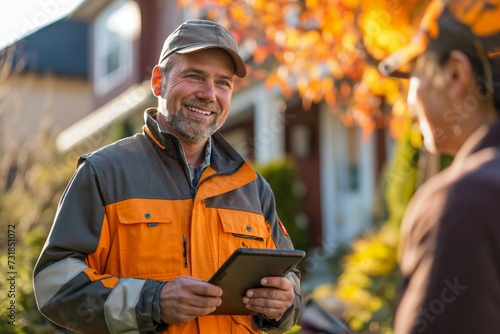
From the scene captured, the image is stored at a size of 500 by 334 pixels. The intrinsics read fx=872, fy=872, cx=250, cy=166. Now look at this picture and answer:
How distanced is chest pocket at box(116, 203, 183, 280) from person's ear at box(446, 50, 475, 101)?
53.5 inches

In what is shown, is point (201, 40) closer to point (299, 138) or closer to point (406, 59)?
point (406, 59)

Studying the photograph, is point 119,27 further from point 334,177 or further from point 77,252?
point 77,252

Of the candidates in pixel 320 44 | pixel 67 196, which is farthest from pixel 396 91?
pixel 67 196

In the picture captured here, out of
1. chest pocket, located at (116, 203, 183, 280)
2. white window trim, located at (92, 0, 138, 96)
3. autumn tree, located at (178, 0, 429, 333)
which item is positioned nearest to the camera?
chest pocket, located at (116, 203, 183, 280)

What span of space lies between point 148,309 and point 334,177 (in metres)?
12.6

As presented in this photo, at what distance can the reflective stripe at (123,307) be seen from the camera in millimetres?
2879

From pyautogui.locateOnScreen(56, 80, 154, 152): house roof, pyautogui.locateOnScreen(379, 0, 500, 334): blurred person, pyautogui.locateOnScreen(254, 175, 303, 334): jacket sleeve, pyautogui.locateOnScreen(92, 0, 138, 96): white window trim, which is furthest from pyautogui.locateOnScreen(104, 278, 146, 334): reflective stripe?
pyautogui.locateOnScreen(92, 0, 138, 96): white window trim

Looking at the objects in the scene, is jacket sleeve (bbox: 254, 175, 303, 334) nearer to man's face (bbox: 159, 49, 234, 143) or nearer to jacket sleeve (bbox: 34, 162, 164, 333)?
man's face (bbox: 159, 49, 234, 143)

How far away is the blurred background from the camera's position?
26.8 ft

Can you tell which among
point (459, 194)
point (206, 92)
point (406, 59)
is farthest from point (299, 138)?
point (459, 194)

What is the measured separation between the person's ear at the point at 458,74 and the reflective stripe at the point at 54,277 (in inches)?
58.7

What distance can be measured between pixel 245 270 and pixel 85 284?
539 mm

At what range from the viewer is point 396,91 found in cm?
930

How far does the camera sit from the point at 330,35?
9.22 meters
